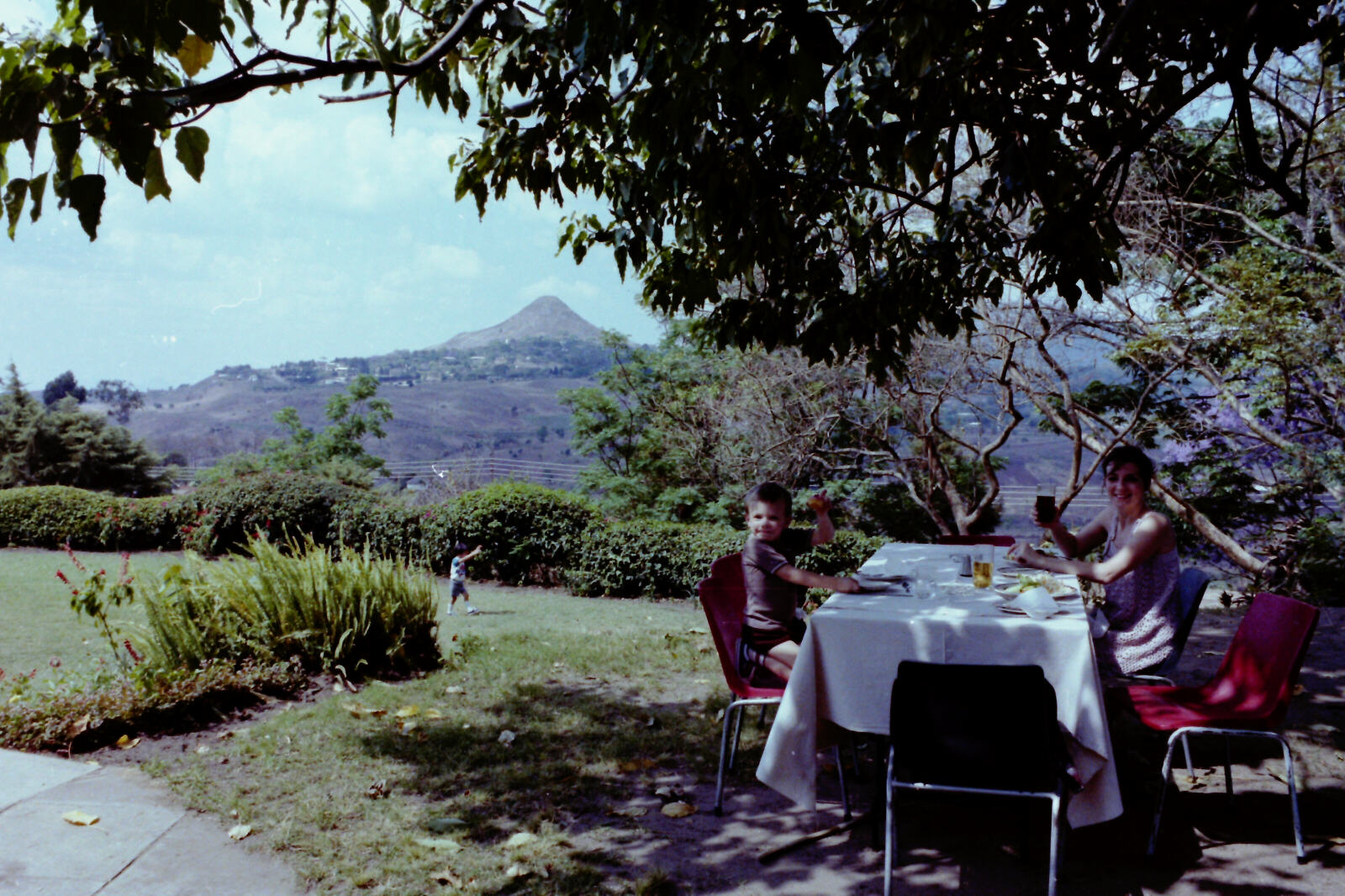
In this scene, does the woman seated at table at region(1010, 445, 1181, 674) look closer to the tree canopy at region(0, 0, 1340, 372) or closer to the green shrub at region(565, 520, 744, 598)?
the tree canopy at region(0, 0, 1340, 372)

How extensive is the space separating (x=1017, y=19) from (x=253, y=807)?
5.12m

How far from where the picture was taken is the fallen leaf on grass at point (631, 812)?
13.4 ft

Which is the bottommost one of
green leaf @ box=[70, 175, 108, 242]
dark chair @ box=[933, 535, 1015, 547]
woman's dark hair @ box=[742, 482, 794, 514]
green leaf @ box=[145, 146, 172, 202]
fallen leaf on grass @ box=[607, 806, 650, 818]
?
fallen leaf on grass @ box=[607, 806, 650, 818]

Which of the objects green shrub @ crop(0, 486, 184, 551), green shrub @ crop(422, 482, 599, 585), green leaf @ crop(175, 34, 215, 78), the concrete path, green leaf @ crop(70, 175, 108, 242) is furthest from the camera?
green shrub @ crop(0, 486, 184, 551)

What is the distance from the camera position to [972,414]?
38.4 ft

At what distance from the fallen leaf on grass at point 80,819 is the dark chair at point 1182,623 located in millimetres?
4701

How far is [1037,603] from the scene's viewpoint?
3.97 meters

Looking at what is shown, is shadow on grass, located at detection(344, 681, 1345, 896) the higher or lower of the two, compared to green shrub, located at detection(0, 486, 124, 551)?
lower

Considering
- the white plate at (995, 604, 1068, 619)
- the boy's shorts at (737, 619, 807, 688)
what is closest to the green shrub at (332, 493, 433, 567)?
the boy's shorts at (737, 619, 807, 688)

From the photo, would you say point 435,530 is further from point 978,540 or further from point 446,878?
point 446,878

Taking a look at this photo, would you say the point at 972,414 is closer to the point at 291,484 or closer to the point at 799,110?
the point at 799,110

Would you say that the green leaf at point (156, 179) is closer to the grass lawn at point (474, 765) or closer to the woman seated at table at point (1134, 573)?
the grass lawn at point (474, 765)

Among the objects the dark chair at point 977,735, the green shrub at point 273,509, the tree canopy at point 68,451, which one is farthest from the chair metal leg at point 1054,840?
the tree canopy at point 68,451

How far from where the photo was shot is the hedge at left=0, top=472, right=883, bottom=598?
36.9 feet
